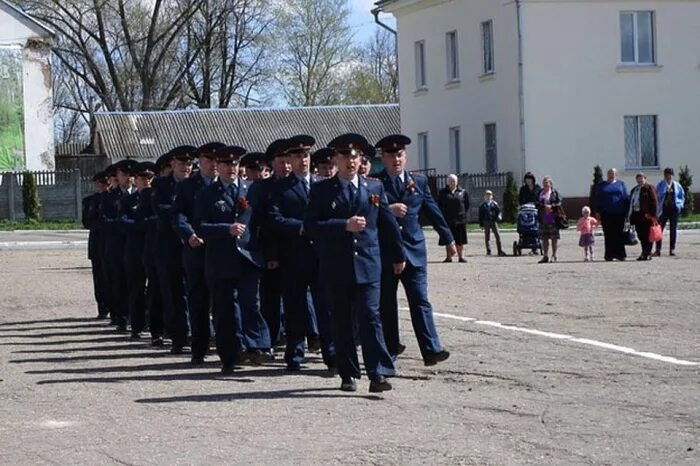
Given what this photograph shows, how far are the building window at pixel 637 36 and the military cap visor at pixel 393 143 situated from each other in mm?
36583

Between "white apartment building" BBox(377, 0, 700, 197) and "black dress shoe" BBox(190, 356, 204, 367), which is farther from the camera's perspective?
"white apartment building" BBox(377, 0, 700, 197)

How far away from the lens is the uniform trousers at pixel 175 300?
51.1ft

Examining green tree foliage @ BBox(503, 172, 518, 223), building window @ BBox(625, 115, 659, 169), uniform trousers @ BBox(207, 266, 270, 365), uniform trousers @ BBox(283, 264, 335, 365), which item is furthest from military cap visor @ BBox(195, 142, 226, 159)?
building window @ BBox(625, 115, 659, 169)

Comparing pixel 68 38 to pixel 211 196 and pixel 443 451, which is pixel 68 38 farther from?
pixel 443 451

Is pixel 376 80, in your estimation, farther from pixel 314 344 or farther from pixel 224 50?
pixel 314 344

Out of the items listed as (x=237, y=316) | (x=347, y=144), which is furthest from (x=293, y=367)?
(x=347, y=144)

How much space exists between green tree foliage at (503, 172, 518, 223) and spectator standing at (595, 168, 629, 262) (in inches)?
690

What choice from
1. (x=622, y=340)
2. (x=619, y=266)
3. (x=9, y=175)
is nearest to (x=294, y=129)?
(x=9, y=175)

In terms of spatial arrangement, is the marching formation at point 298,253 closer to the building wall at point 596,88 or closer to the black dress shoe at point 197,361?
the black dress shoe at point 197,361

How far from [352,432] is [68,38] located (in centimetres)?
6695

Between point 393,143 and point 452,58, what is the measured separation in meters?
40.0

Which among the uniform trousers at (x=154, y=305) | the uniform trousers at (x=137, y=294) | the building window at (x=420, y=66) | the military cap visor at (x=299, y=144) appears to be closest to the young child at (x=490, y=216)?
the uniform trousers at (x=137, y=294)

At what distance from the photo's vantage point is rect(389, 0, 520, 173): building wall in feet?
160

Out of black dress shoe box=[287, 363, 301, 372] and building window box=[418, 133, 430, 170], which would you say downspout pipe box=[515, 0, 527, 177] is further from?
black dress shoe box=[287, 363, 301, 372]
